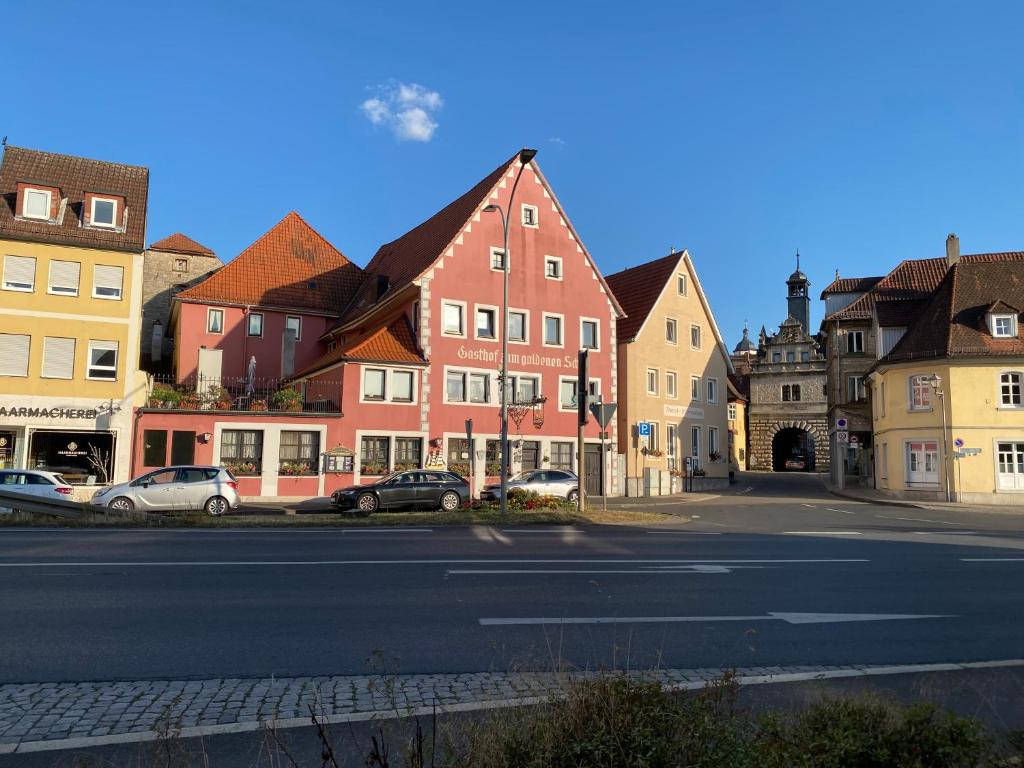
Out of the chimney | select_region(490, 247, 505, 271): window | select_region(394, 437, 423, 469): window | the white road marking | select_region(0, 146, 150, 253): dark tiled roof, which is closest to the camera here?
the white road marking

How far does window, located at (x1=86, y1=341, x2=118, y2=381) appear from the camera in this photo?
108 ft

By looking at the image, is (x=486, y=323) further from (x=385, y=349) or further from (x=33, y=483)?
(x=33, y=483)

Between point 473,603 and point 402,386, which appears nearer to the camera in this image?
point 473,603

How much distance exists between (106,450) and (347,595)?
27.6m

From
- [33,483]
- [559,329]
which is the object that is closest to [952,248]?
[559,329]

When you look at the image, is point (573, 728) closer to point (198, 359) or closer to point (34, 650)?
point (34, 650)

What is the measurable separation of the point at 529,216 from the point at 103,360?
20143mm

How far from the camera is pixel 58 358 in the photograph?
3234 centimetres

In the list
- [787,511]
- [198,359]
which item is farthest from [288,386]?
[787,511]

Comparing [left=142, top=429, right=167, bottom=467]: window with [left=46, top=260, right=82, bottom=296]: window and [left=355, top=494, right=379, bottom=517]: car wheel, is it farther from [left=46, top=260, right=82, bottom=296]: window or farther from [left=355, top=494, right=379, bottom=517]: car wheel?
[left=355, top=494, right=379, bottom=517]: car wheel

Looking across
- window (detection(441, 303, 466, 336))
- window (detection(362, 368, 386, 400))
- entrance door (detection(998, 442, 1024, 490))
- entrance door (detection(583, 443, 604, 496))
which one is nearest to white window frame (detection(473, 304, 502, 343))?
window (detection(441, 303, 466, 336))

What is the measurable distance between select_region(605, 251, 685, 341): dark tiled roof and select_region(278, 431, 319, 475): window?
59.0 ft

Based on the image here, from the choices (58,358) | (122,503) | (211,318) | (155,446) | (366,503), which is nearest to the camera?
(122,503)

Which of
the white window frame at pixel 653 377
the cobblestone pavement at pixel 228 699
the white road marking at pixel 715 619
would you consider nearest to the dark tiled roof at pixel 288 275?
the white window frame at pixel 653 377
